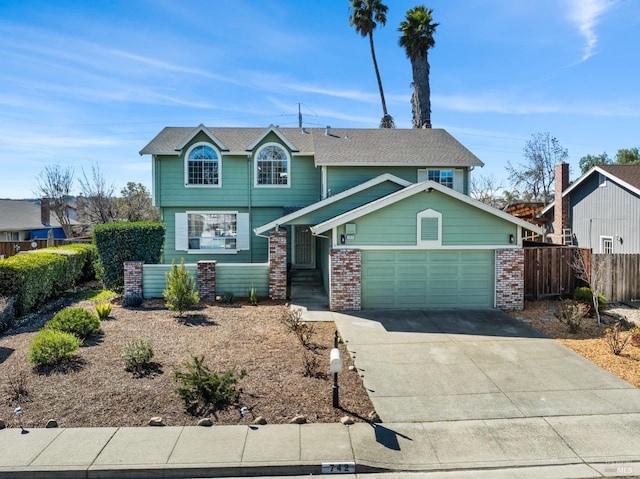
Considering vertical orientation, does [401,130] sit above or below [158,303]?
above

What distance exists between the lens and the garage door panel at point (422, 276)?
12883 millimetres

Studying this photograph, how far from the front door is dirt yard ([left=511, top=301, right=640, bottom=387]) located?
29.7 ft

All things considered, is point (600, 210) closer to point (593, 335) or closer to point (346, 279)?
point (593, 335)

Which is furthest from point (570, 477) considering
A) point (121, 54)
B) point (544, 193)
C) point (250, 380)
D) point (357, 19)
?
point (544, 193)

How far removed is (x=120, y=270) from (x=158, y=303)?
85.8 inches

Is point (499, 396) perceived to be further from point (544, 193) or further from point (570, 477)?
point (544, 193)

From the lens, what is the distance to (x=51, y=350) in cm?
793

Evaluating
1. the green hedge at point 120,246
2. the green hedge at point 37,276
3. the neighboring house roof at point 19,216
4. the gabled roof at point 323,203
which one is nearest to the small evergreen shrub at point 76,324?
the green hedge at point 37,276

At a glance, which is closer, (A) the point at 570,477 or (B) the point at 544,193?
(A) the point at 570,477

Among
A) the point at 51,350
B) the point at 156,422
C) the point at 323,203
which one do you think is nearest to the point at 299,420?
the point at 156,422

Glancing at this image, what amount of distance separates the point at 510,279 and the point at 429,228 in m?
3.04

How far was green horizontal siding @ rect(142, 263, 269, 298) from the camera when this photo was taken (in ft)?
47.0

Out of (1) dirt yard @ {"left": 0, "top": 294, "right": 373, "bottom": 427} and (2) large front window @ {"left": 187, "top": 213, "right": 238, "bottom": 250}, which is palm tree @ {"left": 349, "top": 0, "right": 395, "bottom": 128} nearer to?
(2) large front window @ {"left": 187, "top": 213, "right": 238, "bottom": 250}

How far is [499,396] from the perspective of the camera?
278 inches
